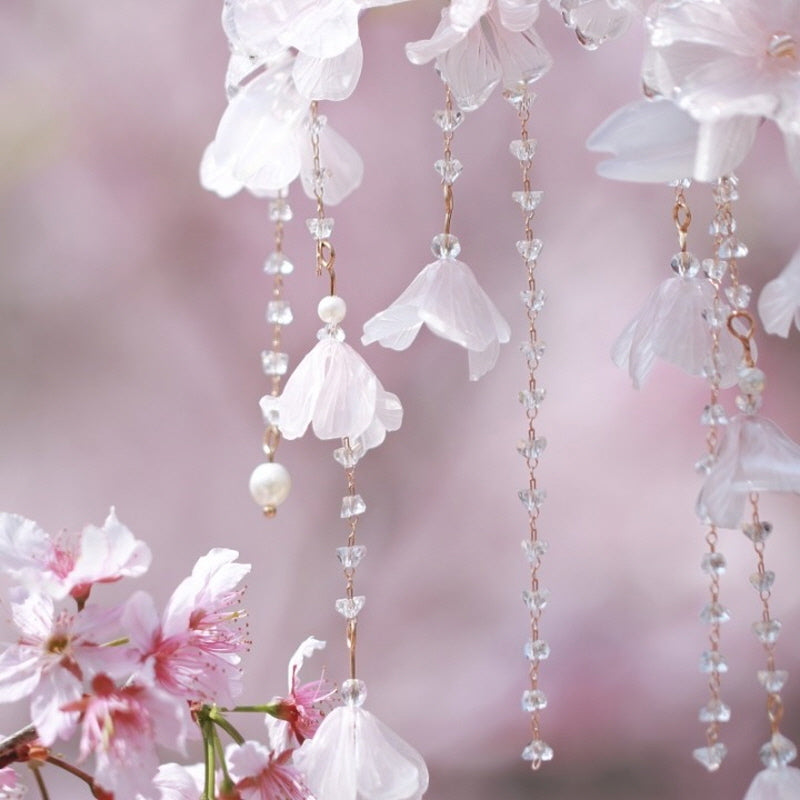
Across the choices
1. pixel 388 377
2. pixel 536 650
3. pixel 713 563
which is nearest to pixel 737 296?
pixel 713 563

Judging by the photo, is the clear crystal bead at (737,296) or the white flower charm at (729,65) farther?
the clear crystal bead at (737,296)

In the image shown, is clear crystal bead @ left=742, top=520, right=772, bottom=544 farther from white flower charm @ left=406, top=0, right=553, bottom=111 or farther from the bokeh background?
the bokeh background

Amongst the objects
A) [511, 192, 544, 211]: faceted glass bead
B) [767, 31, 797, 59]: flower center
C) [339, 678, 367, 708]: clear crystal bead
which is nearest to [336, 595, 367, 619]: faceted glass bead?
[339, 678, 367, 708]: clear crystal bead

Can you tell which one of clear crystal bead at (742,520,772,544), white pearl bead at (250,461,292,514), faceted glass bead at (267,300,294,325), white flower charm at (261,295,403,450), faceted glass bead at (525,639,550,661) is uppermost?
faceted glass bead at (267,300,294,325)

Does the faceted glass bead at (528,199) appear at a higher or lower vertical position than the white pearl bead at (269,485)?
higher

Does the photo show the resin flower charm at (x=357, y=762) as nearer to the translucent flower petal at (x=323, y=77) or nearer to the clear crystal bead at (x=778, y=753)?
the clear crystal bead at (x=778, y=753)

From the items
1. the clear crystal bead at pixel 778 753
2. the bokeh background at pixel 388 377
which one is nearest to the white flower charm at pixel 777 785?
the clear crystal bead at pixel 778 753
